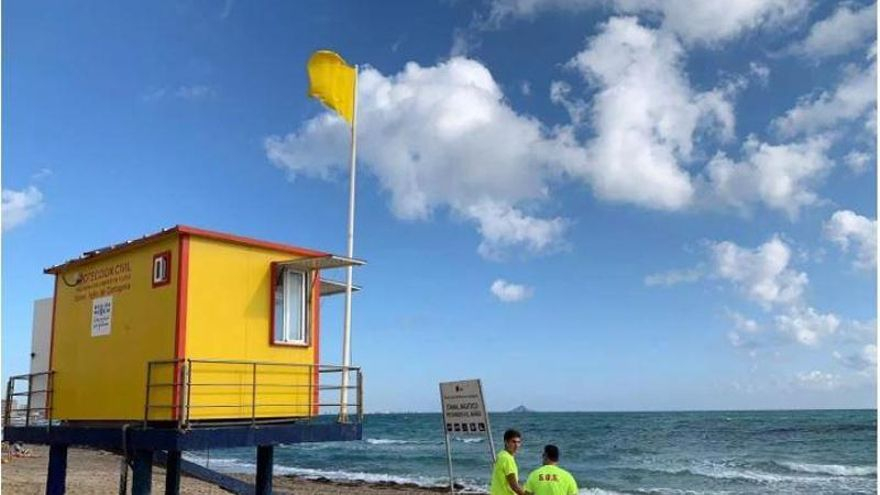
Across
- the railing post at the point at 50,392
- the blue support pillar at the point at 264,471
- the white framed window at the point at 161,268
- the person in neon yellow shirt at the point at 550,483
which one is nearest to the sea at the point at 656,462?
the blue support pillar at the point at 264,471

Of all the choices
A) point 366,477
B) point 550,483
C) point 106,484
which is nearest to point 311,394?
point 550,483

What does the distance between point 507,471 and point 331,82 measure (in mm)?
7636

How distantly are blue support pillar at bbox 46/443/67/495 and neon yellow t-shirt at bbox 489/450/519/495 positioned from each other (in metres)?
7.44

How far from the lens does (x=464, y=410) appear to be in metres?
13.2

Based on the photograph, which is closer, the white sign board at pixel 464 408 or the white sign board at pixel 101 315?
the white sign board at pixel 464 408

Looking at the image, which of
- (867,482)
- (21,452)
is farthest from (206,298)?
(21,452)

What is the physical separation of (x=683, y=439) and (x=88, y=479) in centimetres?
4860

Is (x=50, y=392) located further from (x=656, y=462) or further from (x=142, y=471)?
(x=656, y=462)

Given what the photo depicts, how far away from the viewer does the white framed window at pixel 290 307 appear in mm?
12844

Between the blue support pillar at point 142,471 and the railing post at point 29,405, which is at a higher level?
the railing post at point 29,405

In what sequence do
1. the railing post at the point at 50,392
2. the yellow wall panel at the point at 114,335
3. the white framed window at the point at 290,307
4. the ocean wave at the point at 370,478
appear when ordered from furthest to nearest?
the ocean wave at the point at 370,478 → the railing post at the point at 50,392 → the white framed window at the point at 290,307 → the yellow wall panel at the point at 114,335

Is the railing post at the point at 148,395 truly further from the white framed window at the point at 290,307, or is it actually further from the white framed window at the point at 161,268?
the white framed window at the point at 290,307

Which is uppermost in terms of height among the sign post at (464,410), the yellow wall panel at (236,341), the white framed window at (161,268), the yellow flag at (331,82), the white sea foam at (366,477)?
the yellow flag at (331,82)

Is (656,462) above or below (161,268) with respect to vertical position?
below
